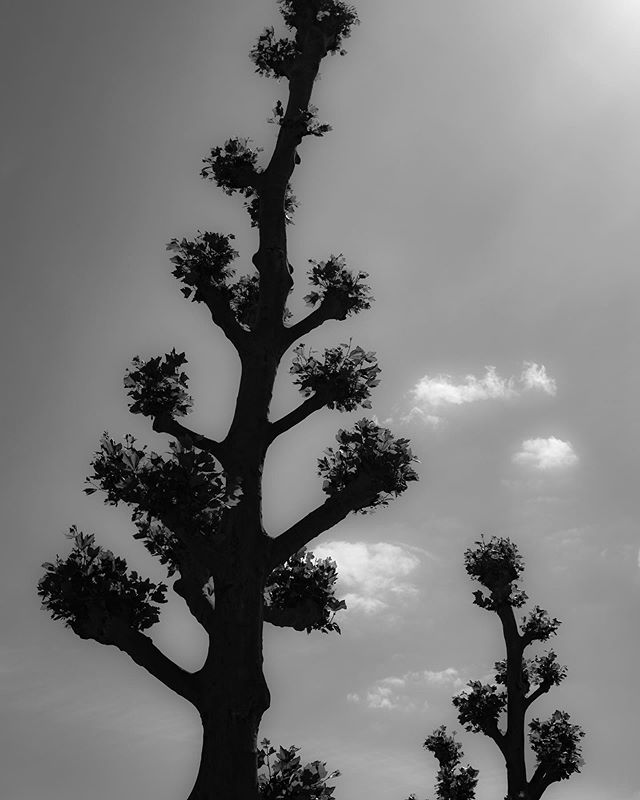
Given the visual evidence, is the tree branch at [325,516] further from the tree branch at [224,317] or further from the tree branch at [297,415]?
the tree branch at [224,317]

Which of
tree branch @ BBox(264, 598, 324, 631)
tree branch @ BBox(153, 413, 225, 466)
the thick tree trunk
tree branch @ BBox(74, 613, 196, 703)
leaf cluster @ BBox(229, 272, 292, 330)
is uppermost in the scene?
leaf cluster @ BBox(229, 272, 292, 330)

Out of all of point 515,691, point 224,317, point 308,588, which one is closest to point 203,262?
point 224,317

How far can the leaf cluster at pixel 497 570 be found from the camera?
1820 centimetres

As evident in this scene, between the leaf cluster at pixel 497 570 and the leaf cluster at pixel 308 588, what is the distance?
8.08 meters

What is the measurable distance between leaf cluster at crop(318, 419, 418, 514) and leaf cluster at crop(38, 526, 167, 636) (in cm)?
317

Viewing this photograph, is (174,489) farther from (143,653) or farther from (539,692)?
(539,692)

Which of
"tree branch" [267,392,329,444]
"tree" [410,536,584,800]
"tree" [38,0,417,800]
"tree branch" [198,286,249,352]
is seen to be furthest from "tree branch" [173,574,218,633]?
"tree" [410,536,584,800]

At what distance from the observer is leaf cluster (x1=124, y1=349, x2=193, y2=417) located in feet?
37.4

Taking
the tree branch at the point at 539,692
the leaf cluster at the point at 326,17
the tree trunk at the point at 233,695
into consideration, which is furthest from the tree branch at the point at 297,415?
the tree branch at the point at 539,692

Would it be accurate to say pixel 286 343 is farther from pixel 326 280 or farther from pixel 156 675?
pixel 156 675

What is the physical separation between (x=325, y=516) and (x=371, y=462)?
1.08 meters

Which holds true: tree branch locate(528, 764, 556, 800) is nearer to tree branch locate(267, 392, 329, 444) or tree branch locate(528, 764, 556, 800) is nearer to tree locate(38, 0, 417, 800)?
tree locate(38, 0, 417, 800)

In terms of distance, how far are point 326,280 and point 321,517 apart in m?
4.62

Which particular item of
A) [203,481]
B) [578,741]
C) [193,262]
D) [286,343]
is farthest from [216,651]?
[578,741]
